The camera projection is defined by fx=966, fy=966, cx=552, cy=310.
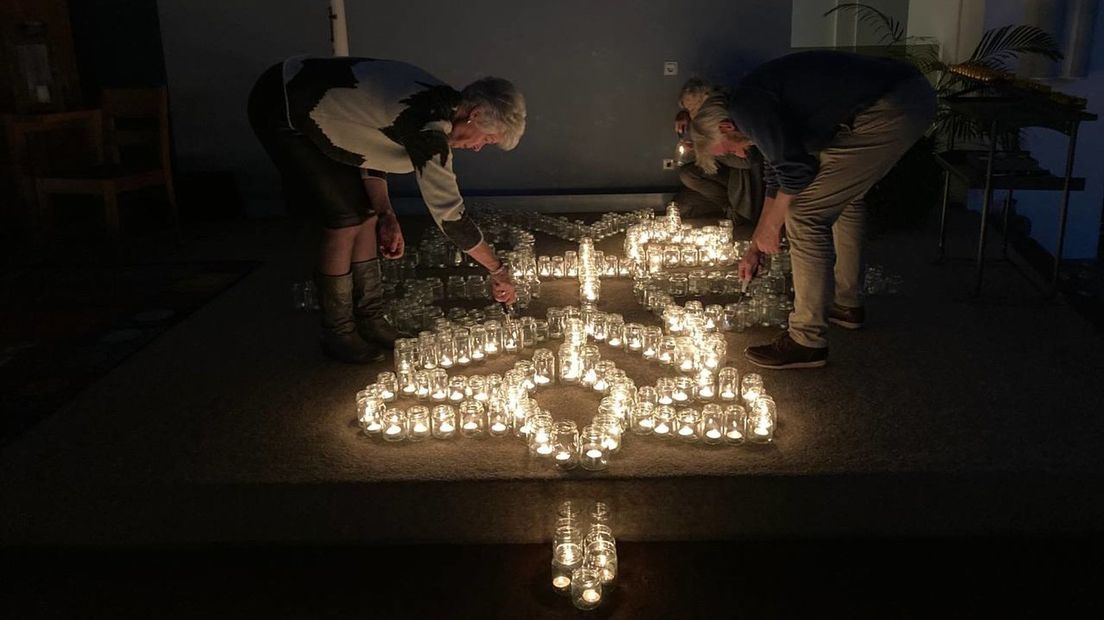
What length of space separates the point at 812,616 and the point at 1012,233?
12.2ft

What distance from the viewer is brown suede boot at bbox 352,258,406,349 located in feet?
12.5

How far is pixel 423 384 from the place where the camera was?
3346 mm

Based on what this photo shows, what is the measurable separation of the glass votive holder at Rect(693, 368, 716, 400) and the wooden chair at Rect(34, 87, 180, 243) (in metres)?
3.64

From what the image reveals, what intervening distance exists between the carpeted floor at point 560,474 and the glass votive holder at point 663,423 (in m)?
0.05

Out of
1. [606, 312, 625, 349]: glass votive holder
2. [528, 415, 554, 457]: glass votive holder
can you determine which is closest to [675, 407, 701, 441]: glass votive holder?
[528, 415, 554, 457]: glass votive holder

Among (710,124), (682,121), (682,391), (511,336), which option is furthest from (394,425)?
(682,121)

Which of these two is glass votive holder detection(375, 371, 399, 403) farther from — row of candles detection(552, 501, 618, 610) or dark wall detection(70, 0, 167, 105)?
dark wall detection(70, 0, 167, 105)

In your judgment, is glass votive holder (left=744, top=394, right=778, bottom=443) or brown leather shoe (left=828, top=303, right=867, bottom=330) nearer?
glass votive holder (left=744, top=394, right=778, bottom=443)

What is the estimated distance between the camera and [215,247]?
18.9 ft

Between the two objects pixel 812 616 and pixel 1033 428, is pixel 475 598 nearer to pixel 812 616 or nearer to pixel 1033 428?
pixel 812 616

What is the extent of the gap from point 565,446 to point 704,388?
2.24 ft

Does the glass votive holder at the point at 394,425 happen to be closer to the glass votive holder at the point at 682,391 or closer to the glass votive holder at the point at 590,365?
the glass votive holder at the point at 590,365

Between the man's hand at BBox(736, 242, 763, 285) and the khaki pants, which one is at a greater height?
the khaki pants

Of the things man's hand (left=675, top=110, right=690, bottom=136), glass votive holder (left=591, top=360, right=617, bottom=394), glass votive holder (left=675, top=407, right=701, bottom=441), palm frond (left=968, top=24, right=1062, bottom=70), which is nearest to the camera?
glass votive holder (left=675, top=407, right=701, bottom=441)
